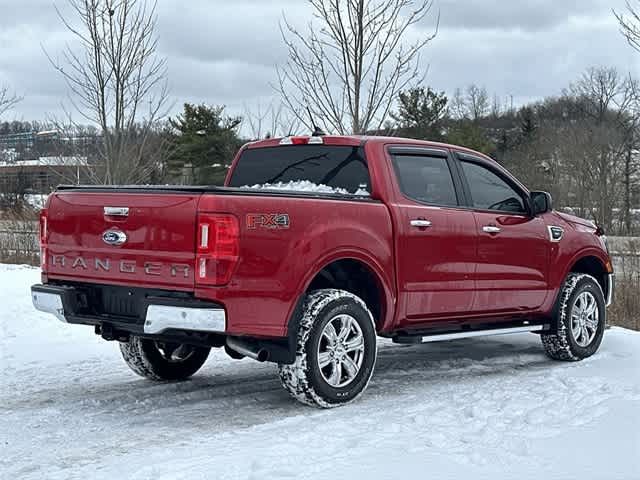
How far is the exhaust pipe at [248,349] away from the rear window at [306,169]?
50.7 inches

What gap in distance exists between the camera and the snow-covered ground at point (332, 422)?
4418 millimetres

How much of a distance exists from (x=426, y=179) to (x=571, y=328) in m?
2.09

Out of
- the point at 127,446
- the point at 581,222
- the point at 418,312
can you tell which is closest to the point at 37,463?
the point at 127,446

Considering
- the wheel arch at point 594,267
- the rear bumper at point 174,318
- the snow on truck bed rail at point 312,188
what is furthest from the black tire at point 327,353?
the wheel arch at point 594,267

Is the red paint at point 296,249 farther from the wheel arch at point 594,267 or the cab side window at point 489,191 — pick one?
the wheel arch at point 594,267

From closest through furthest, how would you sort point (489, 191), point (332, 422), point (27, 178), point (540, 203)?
point (332, 422) → point (489, 191) → point (540, 203) → point (27, 178)

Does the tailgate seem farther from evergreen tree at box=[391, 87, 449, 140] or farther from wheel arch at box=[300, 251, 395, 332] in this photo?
evergreen tree at box=[391, 87, 449, 140]

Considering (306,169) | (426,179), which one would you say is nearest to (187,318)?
(306,169)

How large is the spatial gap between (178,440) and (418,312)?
2.28 m

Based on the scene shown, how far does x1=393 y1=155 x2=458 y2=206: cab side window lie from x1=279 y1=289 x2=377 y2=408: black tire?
44.5 inches

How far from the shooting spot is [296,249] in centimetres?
550

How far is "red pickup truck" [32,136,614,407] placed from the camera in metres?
5.27

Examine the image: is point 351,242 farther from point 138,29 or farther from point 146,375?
point 138,29

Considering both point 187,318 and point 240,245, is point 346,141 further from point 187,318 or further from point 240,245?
point 187,318
